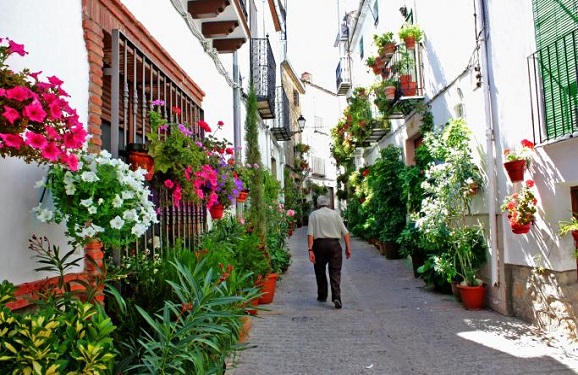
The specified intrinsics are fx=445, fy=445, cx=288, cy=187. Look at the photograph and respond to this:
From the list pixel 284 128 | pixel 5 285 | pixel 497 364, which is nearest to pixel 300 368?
pixel 497 364

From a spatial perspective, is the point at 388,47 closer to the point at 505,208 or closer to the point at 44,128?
the point at 505,208

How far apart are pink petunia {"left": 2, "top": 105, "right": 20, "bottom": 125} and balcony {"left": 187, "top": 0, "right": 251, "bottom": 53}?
15.9ft

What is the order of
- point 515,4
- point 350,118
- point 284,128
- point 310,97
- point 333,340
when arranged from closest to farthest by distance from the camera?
point 333,340 → point 515,4 → point 350,118 → point 284,128 → point 310,97

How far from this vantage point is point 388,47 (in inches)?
362

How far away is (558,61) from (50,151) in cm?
494

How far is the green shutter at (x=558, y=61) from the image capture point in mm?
4539

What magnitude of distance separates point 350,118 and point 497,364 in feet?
32.2

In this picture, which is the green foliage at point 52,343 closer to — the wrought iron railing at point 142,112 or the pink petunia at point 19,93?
the pink petunia at point 19,93

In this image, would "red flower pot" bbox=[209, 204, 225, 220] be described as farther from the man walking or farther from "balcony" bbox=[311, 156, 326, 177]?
"balcony" bbox=[311, 156, 326, 177]

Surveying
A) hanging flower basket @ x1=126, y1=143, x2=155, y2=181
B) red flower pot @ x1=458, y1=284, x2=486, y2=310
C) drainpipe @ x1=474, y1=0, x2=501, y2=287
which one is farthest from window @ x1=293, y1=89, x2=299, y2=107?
hanging flower basket @ x1=126, y1=143, x2=155, y2=181

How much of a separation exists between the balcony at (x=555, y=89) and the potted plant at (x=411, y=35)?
12.7ft

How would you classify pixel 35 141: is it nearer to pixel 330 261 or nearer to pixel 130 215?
pixel 130 215

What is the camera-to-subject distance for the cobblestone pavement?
404 centimetres

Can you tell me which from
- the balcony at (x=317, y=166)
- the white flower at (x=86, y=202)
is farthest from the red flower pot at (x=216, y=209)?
the balcony at (x=317, y=166)
